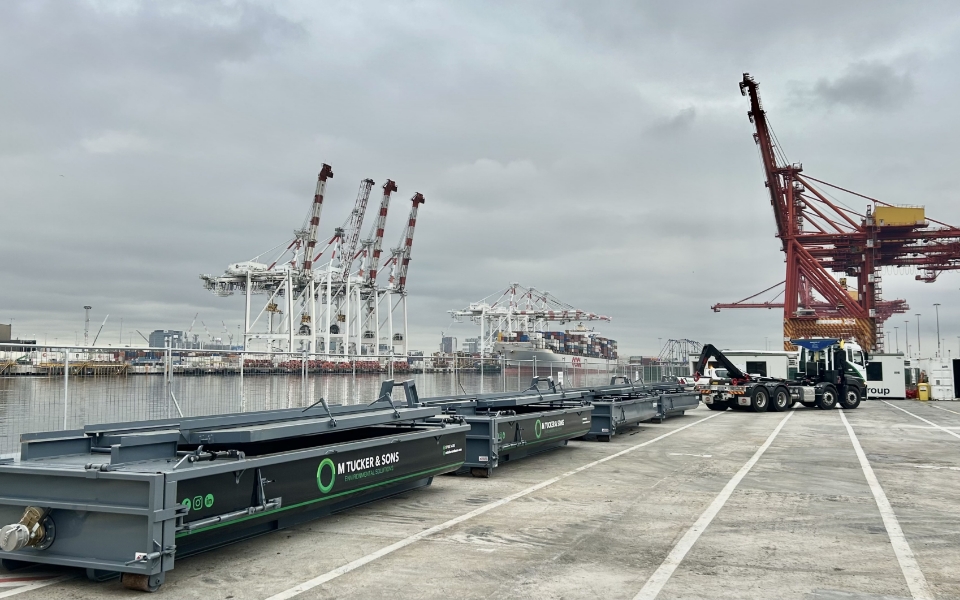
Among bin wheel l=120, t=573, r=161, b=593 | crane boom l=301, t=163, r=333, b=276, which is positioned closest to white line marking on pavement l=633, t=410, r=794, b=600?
bin wheel l=120, t=573, r=161, b=593

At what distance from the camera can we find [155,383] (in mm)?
11750

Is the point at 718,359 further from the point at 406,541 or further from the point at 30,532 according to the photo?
the point at 30,532

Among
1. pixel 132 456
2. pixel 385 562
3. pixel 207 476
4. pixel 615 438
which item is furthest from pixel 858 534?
pixel 615 438

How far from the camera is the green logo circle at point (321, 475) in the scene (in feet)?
22.4

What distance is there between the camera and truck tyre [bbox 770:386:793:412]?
90.4 ft

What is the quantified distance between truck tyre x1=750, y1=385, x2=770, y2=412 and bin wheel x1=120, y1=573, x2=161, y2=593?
82.8ft

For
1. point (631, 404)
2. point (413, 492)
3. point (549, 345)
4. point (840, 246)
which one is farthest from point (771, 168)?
point (549, 345)

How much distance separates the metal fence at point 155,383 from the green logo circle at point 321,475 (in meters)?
5.04

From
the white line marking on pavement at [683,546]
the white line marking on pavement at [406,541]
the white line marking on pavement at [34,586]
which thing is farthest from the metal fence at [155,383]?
the white line marking on pavement at [683,546]

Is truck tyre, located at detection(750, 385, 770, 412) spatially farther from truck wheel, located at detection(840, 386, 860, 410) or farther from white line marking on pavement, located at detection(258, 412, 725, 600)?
white line marking on pavement, located at detection(258, 412, 725, 600)

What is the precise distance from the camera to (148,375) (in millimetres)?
11695

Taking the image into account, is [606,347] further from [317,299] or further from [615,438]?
[615,438]

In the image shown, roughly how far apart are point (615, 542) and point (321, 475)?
9.59 feet

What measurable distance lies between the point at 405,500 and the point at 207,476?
3758 millimetres
